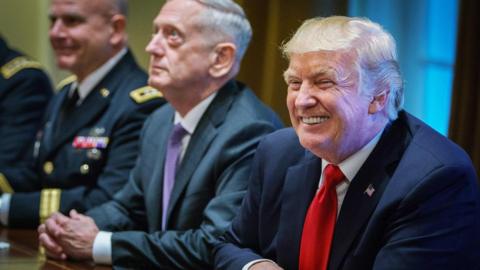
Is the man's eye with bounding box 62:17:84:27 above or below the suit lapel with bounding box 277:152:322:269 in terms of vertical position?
above

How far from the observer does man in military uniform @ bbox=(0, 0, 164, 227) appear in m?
3.49

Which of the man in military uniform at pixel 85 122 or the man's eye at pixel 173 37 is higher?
the man's eye at pixel 173 37

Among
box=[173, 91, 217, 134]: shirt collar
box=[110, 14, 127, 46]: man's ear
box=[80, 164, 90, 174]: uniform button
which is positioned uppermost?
box=[110, 14, 127, 46]: man's ear

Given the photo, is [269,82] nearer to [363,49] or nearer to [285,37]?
[285,37]

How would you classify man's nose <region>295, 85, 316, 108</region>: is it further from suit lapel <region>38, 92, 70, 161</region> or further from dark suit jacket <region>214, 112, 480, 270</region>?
suit lapel <region>38, 92, 70, 161</region>

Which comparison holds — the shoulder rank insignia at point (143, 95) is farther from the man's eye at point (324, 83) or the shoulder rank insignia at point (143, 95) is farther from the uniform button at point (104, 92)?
the man's eye at point (324, 83)

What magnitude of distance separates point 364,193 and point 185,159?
908 mm

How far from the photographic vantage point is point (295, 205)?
2.42 m

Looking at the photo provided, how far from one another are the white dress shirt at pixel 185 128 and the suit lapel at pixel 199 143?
0.11ft

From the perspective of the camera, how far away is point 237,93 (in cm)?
312

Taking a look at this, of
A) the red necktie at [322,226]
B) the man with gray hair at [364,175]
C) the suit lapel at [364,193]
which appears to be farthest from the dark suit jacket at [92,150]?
the suit lapel at [364,193]

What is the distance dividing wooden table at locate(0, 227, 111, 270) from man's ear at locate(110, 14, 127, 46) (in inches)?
37.1

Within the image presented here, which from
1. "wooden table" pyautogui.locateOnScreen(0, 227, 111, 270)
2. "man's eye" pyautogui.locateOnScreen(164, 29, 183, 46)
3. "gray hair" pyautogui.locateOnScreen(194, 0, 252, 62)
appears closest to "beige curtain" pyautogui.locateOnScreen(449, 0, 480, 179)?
"gray hair" pyautogui.locateOnScreen(194, 0, 252, 62)

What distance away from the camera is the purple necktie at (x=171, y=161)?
3.05 m
